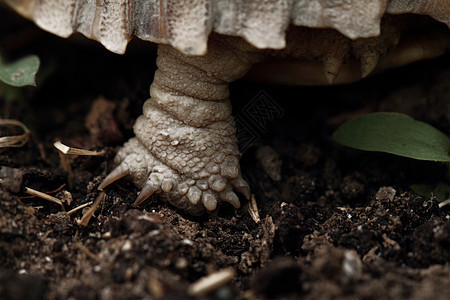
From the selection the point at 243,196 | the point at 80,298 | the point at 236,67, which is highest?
the point at 236,67

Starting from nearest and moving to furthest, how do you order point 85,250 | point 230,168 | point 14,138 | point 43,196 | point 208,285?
point 208,285 → point 85,250 → point 43,196 → point 230,168 → point 14,138

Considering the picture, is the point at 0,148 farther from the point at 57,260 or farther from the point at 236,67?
the point at 236,67

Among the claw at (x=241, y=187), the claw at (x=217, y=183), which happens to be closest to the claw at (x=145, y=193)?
the claw at (x=217, y=183)

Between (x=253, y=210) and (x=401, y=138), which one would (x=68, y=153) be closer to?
(x=253, y=210)

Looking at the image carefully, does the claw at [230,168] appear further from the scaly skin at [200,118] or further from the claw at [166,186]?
the claw at [166,186]

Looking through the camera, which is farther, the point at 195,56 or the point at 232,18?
the point at 195,56

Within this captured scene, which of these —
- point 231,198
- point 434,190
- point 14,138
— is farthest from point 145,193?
point 434,190

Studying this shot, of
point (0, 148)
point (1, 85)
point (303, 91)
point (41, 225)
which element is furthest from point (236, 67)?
point (1, 85)
